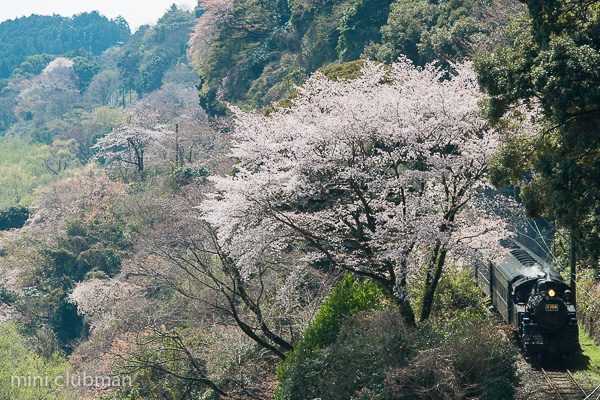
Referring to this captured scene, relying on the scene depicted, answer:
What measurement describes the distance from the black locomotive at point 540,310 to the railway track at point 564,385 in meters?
0.48

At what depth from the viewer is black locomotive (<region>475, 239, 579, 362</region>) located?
44.7ft

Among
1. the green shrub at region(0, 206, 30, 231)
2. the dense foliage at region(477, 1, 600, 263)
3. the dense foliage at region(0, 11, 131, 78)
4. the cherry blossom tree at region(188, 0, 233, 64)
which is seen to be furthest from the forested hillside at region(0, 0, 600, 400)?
the dense foliage at region(0, 11, 131, 78)

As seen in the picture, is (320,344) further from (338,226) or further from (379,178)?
(379,178)

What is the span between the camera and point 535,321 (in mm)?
13859

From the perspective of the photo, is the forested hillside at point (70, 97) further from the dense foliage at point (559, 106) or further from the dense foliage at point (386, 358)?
the dense foliage at point (559, 106)

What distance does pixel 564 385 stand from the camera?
12.9 meters

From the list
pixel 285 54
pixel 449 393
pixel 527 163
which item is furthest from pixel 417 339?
pixel 285 54

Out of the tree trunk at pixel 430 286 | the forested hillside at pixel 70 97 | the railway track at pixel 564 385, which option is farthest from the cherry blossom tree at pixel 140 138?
the railway track at pixel 564 385

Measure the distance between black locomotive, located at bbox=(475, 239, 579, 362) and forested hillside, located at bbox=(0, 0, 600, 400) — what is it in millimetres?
809

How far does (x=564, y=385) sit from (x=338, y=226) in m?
6.13

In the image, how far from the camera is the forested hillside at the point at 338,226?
34.8 ft

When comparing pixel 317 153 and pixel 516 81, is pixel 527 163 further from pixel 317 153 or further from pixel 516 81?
pixel 317 153

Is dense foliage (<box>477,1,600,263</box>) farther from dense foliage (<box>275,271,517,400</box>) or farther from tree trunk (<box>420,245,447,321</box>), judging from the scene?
tree trunk (<box>420,245,447,321</box>)

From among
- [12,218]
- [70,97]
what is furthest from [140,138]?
[70,97]
